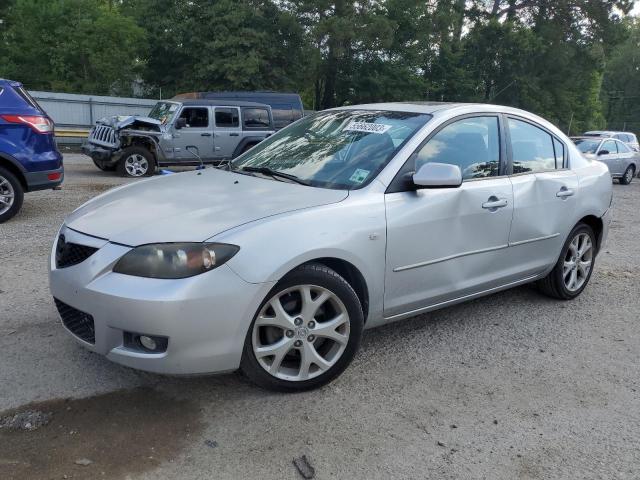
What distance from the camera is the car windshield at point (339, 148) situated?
3551 mm

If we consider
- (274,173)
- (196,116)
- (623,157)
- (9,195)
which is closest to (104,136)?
(196,116)

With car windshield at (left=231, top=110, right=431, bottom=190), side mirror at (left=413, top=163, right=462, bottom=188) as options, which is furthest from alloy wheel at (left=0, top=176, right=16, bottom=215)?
side mirror at (left=413, top=163, right=462, bottom=188)

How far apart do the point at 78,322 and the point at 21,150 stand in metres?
5.05

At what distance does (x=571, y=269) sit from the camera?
4.96 m

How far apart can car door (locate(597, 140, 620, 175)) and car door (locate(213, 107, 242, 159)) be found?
33.6 feet

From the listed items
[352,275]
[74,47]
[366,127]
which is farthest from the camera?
[74,47]

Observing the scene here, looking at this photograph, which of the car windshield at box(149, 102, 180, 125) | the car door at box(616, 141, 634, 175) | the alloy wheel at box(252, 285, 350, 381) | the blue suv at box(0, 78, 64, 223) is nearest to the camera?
the alloy wheel at box(252, 285, 350, 381)

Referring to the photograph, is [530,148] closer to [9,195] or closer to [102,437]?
[102,437]

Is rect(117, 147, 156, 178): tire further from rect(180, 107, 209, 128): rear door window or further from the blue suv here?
the blue suv

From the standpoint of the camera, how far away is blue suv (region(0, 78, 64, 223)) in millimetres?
7023

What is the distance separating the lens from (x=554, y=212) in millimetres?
4508

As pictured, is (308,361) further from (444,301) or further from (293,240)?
(444,301)

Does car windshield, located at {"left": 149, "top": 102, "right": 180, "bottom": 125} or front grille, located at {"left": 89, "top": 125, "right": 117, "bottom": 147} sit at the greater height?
car windshield, located at {"left": 149, "top": 102, "right": 180, "bottom": 125}

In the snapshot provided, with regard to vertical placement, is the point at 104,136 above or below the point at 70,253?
above
